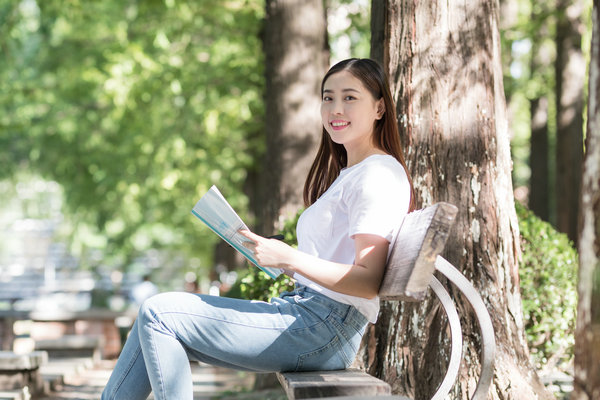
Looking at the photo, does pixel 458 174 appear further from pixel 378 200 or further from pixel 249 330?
pixel 249 330

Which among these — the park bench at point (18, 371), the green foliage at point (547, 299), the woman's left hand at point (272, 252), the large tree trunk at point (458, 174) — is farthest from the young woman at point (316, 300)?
the park bench at point (18, 371)

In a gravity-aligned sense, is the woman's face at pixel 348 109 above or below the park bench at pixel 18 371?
above

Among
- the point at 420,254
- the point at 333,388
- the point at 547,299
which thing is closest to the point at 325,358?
the point at 333,388

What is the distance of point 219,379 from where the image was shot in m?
10.1

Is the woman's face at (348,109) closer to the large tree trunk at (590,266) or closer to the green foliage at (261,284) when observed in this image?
the large tree trunk at (590,266)

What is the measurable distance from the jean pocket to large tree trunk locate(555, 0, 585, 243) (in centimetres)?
1025

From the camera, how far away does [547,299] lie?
5711 millimetres

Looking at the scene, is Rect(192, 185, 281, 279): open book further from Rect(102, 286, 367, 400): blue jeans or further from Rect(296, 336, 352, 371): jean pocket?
Rect(296, 336, 352, 371): jean pocket

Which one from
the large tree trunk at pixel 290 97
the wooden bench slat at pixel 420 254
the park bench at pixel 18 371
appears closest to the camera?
the wooden bench slat at pixel 420 254

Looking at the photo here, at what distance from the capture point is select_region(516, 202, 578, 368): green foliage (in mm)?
5633

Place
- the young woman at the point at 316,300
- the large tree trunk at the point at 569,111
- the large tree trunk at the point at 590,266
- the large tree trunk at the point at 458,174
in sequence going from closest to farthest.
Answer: the large tree trunk at the point at 590,266, the young woman at the point at 316,300, the large tree trunk at the point at 458,174, the large tree trunk at the point at 569,111

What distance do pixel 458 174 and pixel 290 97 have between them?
476 centimetres

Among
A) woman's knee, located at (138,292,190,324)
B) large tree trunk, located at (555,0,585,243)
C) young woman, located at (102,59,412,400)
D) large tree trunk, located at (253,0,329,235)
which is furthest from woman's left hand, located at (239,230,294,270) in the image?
large tree trunk, located at (555,0,585,243)

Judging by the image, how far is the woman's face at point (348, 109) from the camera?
329 cm
